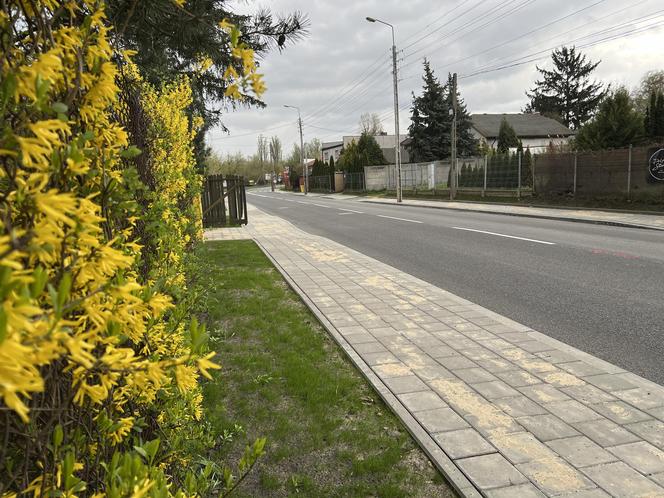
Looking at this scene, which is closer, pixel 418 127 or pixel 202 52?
pixel 202 52

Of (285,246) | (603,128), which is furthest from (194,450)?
(603,128)

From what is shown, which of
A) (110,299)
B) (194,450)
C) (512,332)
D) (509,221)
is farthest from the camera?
(509,221)

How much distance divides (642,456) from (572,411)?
60 cm

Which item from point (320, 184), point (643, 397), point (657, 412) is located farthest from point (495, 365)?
point (320, 184)

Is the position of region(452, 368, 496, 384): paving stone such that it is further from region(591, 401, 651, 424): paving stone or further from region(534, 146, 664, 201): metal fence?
region(534, 146, 664, 201): metal fence

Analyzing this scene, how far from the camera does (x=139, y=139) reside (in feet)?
12.9

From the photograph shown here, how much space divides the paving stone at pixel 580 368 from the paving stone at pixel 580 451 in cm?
116

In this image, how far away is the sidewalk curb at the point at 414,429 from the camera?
2771 millimetres

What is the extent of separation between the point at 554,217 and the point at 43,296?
60.9 feet

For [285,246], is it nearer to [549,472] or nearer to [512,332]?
[512,332]

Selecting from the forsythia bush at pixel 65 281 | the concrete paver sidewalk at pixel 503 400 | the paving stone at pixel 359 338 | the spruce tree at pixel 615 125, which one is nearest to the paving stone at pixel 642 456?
the concrete paver sidewalk at pixel 503 400

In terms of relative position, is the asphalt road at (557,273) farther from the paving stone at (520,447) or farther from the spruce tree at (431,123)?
the spruce tree at (431,123)

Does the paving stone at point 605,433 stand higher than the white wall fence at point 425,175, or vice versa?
the white wall fence at point 425,175

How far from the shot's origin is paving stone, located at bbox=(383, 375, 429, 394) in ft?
13.0
